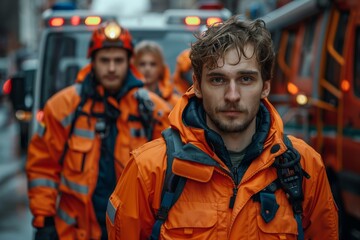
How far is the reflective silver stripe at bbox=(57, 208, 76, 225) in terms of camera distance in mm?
4980

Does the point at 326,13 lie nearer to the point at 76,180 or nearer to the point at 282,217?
the point at 76,180

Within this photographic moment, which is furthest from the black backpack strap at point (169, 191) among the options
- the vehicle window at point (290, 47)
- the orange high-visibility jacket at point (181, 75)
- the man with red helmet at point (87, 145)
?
the vehicle window at point (290, 47)

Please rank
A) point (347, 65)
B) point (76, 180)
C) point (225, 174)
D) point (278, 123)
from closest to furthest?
point (225, 174)
point (278, 123)
point (76, 180)
point (347, 65)

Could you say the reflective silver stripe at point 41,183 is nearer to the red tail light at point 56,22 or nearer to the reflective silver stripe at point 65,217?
the reflective silver stripe at point 65,217

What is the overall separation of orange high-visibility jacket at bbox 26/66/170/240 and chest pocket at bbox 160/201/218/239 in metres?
1.74

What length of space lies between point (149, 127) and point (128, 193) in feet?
6.07

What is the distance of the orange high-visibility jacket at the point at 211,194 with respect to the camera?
123 inches

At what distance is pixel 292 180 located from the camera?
3.20 meters

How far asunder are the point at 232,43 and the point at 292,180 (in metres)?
0.55

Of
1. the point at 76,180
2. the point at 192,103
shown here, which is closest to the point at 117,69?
the point at 76,180

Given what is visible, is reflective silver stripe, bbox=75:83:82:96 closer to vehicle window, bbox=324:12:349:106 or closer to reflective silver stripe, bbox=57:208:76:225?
reflective silver stripe, bbox=57:208:76:225

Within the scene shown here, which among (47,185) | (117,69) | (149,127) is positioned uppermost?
(117,69)

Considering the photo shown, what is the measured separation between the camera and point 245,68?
3.18 metres

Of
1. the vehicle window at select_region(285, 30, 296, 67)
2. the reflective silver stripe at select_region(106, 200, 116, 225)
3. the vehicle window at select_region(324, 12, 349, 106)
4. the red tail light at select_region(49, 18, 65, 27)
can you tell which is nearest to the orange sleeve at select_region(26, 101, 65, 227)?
the reflective silver stripe at select_region(106, 200, 116, 225)
